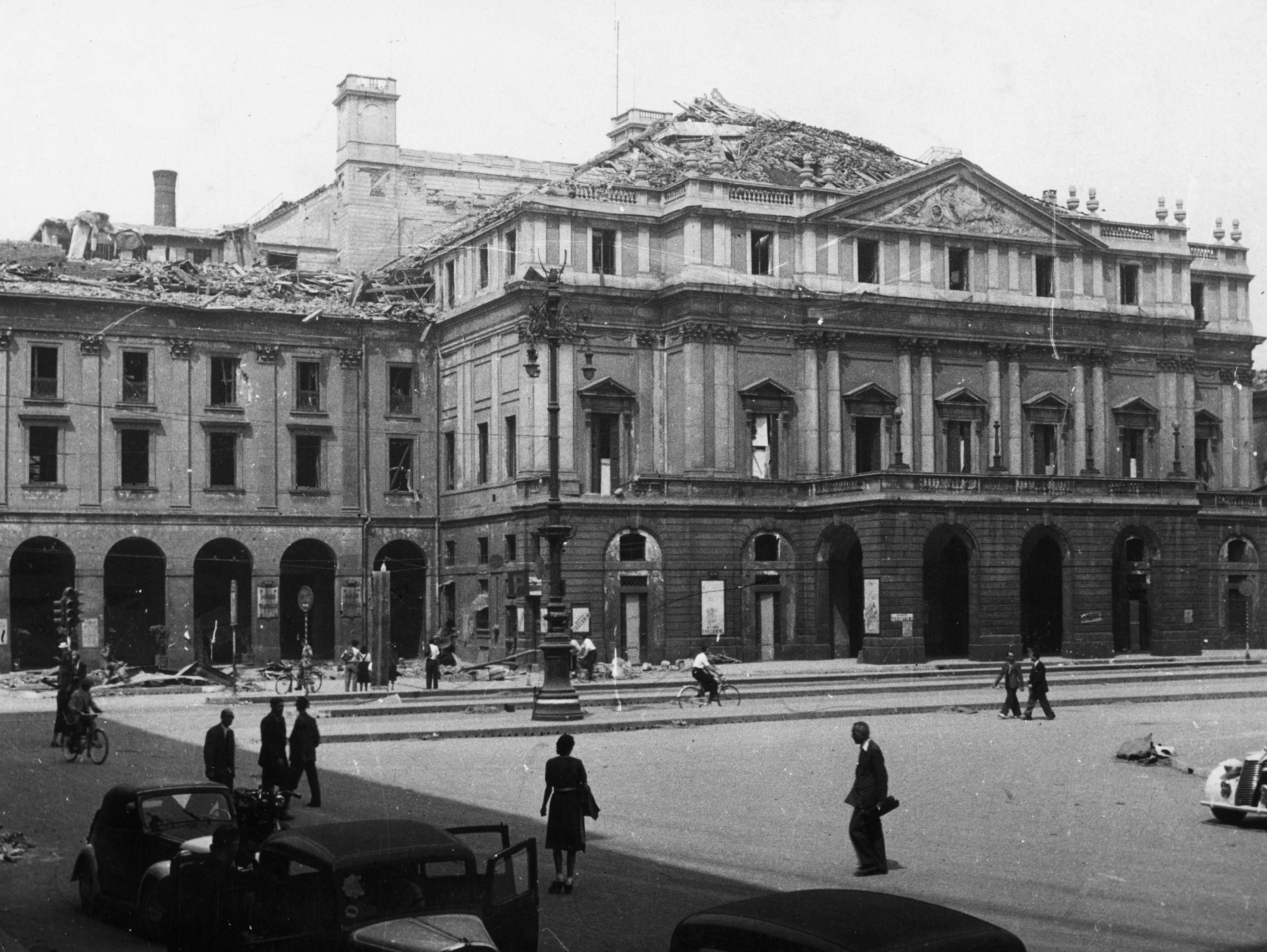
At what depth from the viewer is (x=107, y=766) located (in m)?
26.3

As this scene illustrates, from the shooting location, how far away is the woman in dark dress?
1521 centimetres

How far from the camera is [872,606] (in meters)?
51.2

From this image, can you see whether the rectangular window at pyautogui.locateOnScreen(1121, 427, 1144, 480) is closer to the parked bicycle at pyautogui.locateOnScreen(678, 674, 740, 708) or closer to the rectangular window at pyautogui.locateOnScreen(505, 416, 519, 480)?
the rectangular window at pyautogui.locateOnScreen(505, 416, 519, 480)

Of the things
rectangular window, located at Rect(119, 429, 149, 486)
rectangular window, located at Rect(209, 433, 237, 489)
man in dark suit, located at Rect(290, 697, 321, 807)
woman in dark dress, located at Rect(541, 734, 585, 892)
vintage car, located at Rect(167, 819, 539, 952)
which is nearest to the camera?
vintage car, located at Rect(167, 819, 539, 952)

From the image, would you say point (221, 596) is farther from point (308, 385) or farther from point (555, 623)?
point (555, 623)

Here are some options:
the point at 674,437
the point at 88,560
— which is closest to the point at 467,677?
the point at 674,437

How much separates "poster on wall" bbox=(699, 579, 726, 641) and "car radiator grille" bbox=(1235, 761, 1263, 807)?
33893 mm

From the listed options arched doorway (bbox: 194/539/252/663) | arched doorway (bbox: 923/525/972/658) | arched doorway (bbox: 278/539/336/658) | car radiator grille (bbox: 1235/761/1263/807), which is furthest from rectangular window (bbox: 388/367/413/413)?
car radiator grille (bbox: 1235/761/1263/807)

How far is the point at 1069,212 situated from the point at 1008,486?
514 inches

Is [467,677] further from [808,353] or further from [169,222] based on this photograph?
[169,222]

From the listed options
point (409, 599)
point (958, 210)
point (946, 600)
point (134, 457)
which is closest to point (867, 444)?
point (946, 600)

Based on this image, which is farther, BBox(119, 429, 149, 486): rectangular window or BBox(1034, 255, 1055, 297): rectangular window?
BBox(1034, 255, 1055, 297): rectangular window

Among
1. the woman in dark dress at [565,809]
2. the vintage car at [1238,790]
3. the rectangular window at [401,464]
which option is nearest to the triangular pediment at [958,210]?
the rectangular window at [401,464]

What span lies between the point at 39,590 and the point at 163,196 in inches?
746
